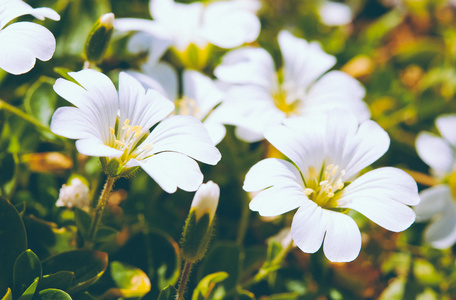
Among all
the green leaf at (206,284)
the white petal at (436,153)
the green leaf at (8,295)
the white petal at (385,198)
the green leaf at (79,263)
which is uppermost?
the green leaf at (8,295)

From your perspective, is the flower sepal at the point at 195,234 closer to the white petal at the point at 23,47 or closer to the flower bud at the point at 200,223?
the flower bud at the point at 200,223

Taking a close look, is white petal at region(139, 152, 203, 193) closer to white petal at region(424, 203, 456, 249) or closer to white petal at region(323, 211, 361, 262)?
white petal at region(323, 211, 361, 262)

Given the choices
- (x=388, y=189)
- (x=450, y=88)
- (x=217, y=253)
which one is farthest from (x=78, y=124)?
(x=450, y=88)

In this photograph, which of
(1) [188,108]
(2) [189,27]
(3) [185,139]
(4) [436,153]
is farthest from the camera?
(2) [189,27]

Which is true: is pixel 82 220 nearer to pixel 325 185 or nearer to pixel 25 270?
pixel 25 270

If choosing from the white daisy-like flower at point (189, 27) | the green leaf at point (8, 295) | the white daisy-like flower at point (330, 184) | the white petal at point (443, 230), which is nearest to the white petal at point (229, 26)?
the white daisy-like flower at point (189, 27)

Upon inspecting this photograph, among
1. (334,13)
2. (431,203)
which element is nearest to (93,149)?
(431,203)

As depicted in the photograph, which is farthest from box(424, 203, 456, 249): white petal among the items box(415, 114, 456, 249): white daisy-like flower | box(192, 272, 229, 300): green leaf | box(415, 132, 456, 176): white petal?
box(192, 272, 229, 300): green leaf
